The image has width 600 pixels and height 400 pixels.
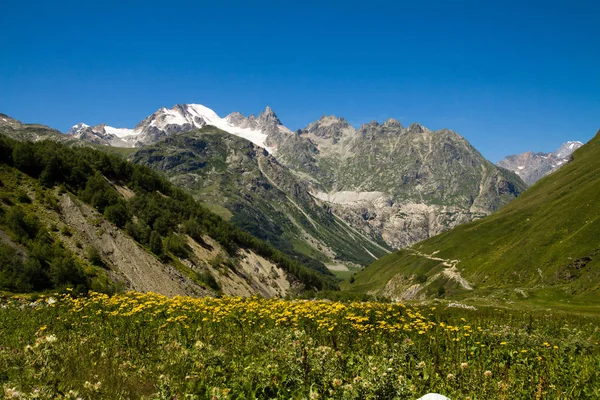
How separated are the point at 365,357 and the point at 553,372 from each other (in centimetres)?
558

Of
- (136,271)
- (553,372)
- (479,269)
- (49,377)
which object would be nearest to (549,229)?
(479,269)

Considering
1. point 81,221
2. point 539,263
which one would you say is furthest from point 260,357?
point 539,263

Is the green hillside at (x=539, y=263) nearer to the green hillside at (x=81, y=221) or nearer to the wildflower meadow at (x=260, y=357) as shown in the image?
the green hillside at (x=81, y=221)

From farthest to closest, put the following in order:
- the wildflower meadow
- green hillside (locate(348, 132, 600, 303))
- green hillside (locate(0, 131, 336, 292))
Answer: green hillside (locate(348, 132, 600, 303)) < green hillside (locate(0, 131, 336, 292)) < the wildflower meadow

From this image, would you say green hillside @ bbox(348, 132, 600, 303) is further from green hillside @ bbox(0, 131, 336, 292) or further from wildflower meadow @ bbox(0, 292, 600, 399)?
wildflower meadow @ bbox(0, 292, 600, 399)

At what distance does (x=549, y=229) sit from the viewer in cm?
14175

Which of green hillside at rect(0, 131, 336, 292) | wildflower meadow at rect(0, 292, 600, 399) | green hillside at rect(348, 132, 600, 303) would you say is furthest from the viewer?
green hillside at rect(348, 132, 600, 303)

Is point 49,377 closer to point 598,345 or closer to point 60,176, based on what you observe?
point 598,345

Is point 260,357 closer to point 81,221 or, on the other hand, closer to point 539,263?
point 81,221

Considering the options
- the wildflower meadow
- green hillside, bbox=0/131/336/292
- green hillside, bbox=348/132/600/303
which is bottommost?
green hillside, bbox=348/132/600/303

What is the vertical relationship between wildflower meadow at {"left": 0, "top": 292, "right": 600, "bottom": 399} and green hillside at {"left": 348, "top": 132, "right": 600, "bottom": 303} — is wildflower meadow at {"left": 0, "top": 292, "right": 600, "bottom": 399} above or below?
above

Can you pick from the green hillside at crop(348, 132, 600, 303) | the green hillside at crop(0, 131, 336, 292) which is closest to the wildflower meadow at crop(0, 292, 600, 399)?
the green hillside at crop(0, 131, 336, 292)

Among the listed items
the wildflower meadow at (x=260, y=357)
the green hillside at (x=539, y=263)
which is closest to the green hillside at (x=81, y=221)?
the wildflower meadow at (x=260, y=357)

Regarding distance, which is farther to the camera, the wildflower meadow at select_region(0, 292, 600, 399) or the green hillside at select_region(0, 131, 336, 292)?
the green hillside at select_region(0, 131, 336, 292)
